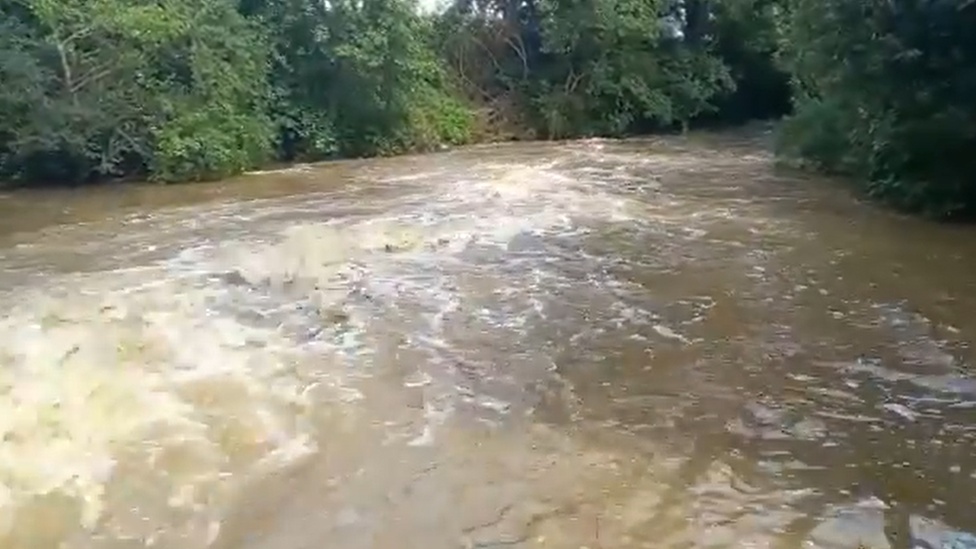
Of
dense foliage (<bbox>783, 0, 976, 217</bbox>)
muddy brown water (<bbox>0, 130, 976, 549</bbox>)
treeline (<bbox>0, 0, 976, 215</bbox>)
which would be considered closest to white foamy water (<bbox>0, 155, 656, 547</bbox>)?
muddy brown water (<bbox>0, 130, 976, 549</bbox>)


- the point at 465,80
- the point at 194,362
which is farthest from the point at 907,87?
the point at 465,80

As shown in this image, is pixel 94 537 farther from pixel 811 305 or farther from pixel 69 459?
pixel 811 305

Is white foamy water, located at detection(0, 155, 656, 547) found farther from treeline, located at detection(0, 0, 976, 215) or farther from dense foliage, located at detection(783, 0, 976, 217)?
treeline, located at detection(0, 0, 976, 215)

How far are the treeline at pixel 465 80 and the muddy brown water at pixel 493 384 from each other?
1.43 m

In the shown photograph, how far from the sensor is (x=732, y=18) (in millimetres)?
24141

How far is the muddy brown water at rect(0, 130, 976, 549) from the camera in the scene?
14.4 ft

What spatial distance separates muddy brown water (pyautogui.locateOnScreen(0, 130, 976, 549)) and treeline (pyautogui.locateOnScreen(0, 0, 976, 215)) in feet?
4.71

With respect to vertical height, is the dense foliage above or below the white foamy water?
above

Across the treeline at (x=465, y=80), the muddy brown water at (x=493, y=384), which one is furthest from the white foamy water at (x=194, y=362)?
the treeline at (x=465, y=80)

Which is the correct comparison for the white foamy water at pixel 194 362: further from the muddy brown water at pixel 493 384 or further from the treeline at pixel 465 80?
the treeline at pixel 465 80

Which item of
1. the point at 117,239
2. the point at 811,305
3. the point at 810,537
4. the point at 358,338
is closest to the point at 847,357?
the point at 811,305

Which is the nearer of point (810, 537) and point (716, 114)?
point (810, 537)

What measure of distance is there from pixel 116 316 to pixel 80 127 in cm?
914

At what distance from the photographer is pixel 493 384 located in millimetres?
6125
